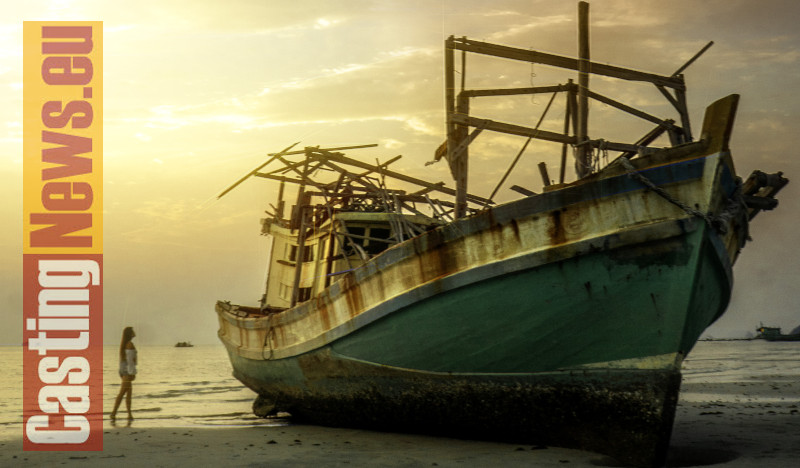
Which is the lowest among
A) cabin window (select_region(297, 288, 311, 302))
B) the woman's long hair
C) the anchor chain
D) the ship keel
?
the ship keel

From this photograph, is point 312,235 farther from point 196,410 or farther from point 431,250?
point 196,410

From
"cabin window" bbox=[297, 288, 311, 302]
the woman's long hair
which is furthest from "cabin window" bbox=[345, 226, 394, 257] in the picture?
the woman's long hair

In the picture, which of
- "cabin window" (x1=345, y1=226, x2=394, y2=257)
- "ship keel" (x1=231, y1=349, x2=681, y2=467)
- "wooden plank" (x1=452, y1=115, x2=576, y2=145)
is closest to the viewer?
"ship keel" (x1=231, y1=349, x2=681, y2=467)

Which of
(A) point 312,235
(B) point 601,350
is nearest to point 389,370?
(B) point 601,350

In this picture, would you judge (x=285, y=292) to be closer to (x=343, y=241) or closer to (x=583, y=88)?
(x=343, y=241)

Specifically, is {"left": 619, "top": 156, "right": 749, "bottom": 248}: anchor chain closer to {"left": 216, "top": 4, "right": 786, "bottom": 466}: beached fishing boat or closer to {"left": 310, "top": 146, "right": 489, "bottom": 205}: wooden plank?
{"left": 216, "top": 4, "right": 786, "bottom": 466}: beached fishing boat

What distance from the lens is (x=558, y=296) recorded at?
8.73m

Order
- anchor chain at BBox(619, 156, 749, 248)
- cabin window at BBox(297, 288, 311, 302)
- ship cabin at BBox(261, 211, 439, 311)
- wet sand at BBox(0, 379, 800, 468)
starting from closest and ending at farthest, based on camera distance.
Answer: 1. anchor chain at BBox(619, 156, 749, 248)
2. wet sand at BBox(0, 379, 800, 468)
3. ship cabin at BBox(261, 211, 439, 311)
4. cabin window at BBox(297, 288, 311, 302)

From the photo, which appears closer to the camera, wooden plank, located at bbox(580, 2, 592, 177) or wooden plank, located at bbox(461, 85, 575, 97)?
wooden plank, located at bbox(580, 2, 592, 177)

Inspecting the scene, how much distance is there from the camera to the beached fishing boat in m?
8.27

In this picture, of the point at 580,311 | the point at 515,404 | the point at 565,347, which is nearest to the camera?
the point at 580,311

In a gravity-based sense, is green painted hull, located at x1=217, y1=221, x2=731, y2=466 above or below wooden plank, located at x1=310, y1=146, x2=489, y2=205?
below

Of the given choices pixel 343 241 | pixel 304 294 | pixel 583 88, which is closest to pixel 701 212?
pixel 583 88

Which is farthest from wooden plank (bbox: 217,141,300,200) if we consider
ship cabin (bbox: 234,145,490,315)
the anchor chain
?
the anchor chain
